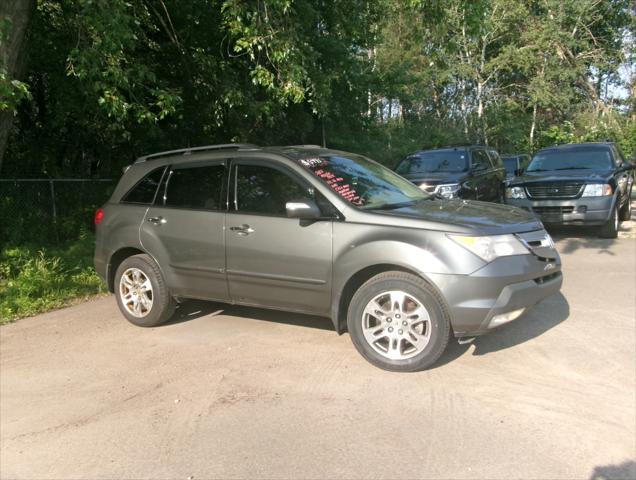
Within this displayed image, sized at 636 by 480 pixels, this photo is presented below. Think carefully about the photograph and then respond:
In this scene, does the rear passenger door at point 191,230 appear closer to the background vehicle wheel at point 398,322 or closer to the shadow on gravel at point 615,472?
the background vehicle wheel at point 398,322

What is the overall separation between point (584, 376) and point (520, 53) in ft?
97.3

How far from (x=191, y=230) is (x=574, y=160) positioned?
28.4 feet

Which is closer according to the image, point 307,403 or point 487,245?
point 307,403

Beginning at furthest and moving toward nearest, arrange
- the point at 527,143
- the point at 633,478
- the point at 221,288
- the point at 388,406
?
the point at 527,143 → the point at 221,288 → the point at 388,406 → the point at 633,478

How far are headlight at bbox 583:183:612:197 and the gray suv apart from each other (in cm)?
542

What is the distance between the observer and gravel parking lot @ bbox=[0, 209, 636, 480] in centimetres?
315

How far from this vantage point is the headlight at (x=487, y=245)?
410cm

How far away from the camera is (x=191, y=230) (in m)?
5.31

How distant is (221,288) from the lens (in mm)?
5195

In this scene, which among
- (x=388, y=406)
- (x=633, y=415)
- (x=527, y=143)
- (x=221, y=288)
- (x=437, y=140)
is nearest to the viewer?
(x=633, y=415)

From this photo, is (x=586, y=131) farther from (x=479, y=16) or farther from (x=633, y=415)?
(x=633, y=415)

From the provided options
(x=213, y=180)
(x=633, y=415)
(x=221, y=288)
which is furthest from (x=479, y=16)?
(x=633, y=415)

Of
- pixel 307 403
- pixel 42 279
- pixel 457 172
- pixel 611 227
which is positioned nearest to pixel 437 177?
pixel 457 172

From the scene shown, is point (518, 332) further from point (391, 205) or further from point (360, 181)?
point (360, 181)
